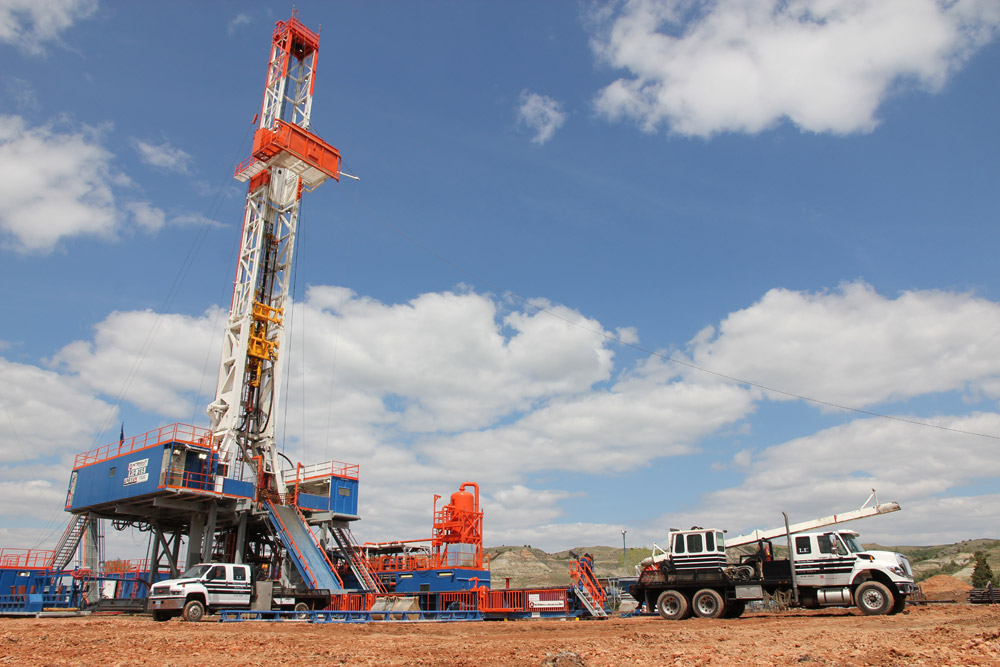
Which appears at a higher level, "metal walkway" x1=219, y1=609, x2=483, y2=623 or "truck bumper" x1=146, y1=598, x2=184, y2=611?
"truck bumper" x1=146, y1=598, x2=184, y2=611

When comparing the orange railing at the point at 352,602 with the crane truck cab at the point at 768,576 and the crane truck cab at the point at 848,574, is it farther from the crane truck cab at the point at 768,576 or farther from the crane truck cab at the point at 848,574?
the crane truck cab at the point at 848,574

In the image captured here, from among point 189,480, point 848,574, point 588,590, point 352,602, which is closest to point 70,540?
point 189,480

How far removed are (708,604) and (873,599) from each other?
170 inches

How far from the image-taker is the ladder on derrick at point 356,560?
27312 mm

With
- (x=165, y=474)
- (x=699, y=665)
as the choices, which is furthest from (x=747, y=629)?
(x=165, y=474)

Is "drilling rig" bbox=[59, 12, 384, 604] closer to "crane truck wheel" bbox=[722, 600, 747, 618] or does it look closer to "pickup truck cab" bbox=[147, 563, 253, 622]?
"pickup truck cab" bbox=[147, 563, 253, 622]

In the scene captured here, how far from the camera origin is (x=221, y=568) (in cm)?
2080

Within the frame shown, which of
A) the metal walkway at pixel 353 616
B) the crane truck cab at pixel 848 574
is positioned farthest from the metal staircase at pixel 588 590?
the crane truck cab at pixel 848 574

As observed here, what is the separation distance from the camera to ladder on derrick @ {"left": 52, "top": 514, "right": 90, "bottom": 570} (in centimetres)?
3003

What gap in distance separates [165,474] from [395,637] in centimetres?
1547

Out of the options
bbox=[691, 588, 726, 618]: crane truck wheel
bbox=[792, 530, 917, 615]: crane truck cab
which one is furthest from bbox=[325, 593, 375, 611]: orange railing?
bbox=[792, 530, 917, 615]: crane truck cab

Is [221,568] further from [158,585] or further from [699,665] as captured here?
[699,665]

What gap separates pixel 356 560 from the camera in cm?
2853

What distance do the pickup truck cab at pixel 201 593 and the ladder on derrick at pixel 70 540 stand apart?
523 inches
